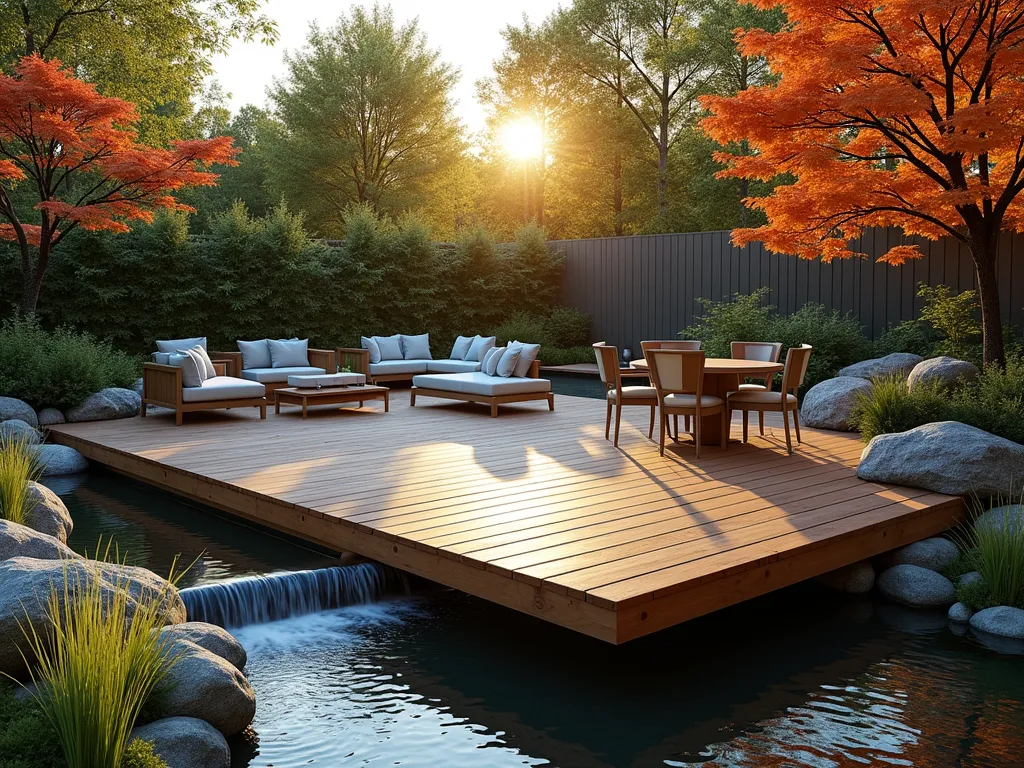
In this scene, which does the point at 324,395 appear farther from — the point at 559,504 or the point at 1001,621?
the point at 1001,621

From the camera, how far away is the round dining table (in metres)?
6.43

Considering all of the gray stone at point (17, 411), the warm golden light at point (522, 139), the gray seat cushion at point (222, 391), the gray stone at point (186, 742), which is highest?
the warm golden light at point (522, 139)

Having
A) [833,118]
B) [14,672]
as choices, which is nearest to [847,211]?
[833,118]

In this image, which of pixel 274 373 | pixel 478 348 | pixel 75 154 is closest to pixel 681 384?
pixel 478 348

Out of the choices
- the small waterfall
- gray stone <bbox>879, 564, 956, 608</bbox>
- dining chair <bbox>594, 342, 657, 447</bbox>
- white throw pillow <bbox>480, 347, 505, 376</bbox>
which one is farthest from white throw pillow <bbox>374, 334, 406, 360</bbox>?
gray stone <bbox>879, 564, 956, 608</bbox>

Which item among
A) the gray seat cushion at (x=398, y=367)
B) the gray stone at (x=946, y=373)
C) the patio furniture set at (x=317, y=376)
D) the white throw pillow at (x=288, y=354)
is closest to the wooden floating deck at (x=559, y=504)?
the patio furniture set at (x=317, y=376)

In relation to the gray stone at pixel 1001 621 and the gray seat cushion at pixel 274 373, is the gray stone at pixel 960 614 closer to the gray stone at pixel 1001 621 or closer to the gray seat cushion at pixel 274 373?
the gray stone at pixel 1001 621

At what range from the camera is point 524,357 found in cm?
943

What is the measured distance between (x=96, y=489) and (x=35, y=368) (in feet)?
7.75

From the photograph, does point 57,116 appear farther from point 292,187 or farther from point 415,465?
point 292,187

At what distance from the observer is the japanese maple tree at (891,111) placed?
7.32m

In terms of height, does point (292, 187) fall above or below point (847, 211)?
above

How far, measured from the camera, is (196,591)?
4.32 meters

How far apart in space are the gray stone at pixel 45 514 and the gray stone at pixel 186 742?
242cm
